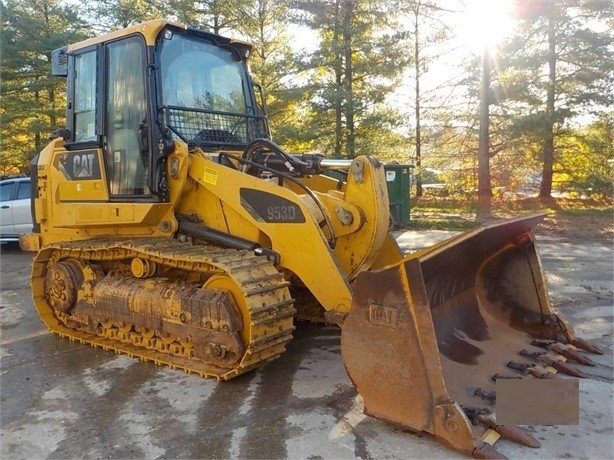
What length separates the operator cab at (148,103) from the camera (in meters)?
5.09

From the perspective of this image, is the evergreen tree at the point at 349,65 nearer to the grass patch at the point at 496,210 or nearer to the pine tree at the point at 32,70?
the grass patch at the point at 496,210

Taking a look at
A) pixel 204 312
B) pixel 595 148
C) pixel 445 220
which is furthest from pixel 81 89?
pixel 595 148

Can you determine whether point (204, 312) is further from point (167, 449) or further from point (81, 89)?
point (81, 89)

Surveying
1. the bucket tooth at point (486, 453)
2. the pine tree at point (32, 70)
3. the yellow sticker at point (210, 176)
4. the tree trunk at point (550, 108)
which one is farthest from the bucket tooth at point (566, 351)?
the pine tree at point (32, 70)

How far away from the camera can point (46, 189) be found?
243 inches

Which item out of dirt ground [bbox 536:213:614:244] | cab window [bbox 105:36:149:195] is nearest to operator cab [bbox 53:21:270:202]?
cab window [bbox 105:36:149:195]

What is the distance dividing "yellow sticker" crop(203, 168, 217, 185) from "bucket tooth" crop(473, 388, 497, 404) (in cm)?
274

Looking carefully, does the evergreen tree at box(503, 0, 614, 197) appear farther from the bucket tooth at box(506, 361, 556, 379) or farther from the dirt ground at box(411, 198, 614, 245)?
the bucket tooth at box(506, 361, 556, 379)

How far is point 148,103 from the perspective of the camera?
5055 millimetres

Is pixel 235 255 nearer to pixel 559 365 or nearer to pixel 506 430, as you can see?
pixel 506 430

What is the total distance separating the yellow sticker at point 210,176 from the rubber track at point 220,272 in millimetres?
591

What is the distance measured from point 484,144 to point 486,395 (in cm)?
1662

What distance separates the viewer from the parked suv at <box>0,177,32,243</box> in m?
12.5

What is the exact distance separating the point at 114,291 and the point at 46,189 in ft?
5.97
